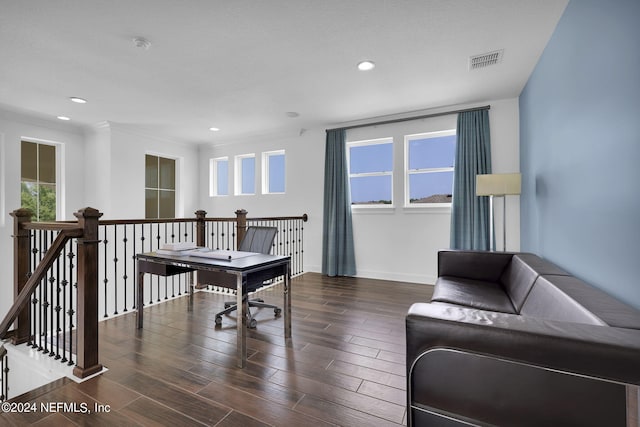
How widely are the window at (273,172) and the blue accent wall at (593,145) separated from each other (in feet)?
13.9

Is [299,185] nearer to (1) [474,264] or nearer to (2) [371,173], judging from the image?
(2) [371,173]

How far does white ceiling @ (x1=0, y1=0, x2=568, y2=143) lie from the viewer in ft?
7.31

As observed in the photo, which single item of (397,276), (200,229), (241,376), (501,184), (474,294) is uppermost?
(501,184)

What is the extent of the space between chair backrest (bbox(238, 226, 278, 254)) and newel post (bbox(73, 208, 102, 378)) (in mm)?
1497

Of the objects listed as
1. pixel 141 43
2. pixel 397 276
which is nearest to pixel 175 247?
pixel 141 43

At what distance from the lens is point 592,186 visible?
5.96 feet

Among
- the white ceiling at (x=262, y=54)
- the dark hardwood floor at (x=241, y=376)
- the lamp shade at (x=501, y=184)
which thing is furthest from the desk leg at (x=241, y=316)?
the lamp shade at (x=501, y=184)

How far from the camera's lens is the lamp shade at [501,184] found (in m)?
3.19

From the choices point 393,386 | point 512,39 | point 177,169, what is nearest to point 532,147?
point 512,39

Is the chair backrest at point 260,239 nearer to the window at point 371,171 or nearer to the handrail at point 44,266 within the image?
the handrail at point 44,266

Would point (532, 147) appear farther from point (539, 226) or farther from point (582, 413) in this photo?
point (582, 413)

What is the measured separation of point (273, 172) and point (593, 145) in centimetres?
502

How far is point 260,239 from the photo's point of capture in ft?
10.8

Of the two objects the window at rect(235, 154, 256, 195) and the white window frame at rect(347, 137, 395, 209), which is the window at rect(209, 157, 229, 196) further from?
the white window frame at rect(347, 137, 395, 209)
